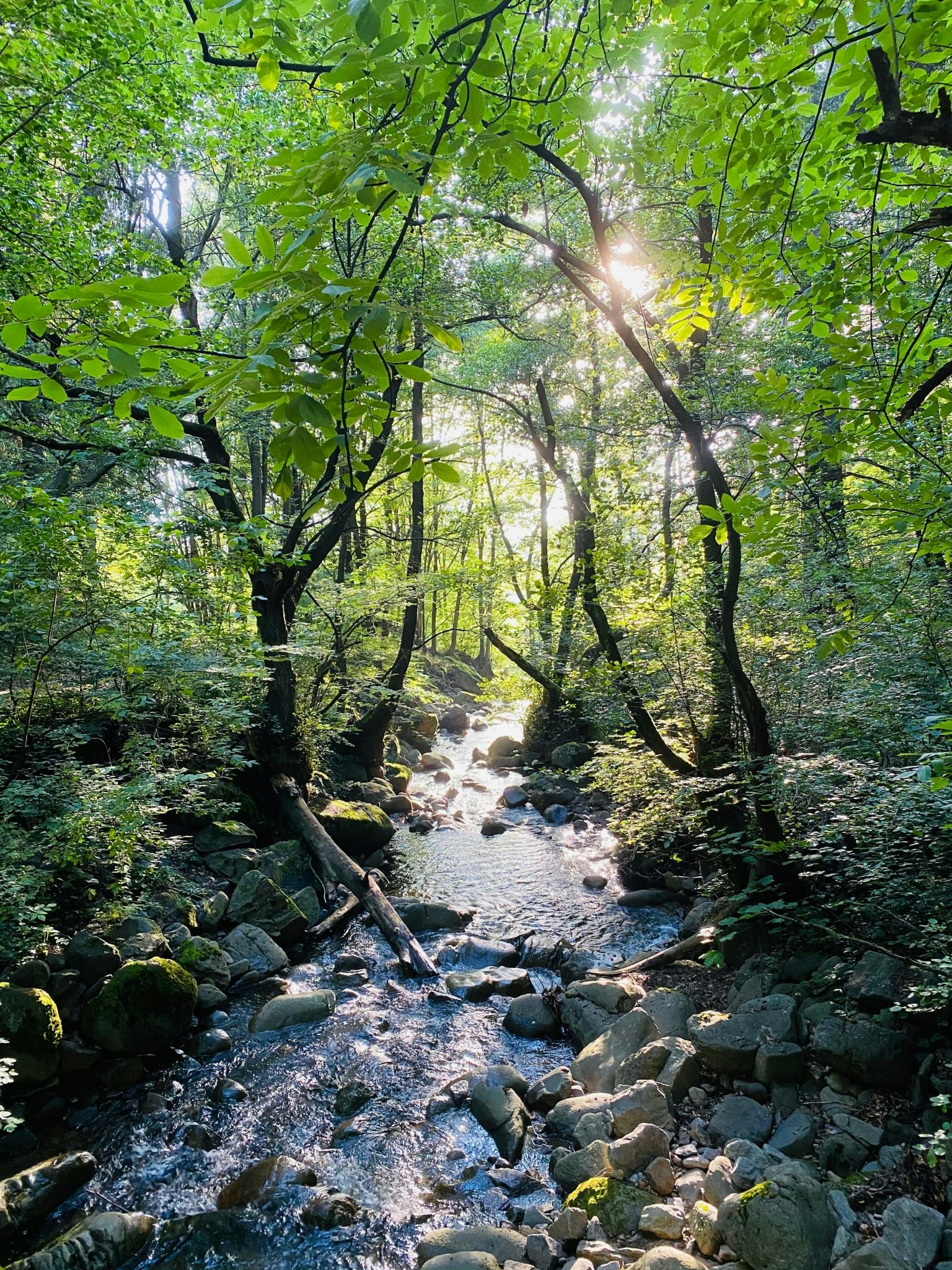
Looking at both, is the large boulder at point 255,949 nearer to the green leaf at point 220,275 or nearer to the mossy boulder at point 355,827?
the mossy boulder at point 355,827

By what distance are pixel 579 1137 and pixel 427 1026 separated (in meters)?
1.96

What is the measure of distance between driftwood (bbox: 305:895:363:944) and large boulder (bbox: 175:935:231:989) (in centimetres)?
119

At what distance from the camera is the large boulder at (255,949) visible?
6.36 metres

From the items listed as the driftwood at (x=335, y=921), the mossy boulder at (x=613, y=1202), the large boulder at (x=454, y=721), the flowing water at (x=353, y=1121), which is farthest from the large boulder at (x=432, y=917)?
the large boulder at (x=454, y=721)

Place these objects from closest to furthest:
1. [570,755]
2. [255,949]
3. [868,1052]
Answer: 1. [868,1052]
2. [255,949]
3. [570,755]

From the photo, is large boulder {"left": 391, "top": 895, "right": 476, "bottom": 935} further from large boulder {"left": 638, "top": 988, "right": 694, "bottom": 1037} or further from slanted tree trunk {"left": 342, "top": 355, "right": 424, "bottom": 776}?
slanted tree trunk {"left": 342, "top": 355, "right": 424, "bottom": 776}

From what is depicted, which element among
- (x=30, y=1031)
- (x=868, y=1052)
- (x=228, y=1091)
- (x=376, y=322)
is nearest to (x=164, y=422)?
(x=376, y=322)

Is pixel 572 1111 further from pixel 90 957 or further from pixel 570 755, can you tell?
pixel 570 755

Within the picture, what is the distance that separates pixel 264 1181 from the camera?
12.9 feet

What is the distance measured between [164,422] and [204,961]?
20.0 ft

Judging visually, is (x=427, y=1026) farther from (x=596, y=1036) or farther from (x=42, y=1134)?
(x=42, y=1134)

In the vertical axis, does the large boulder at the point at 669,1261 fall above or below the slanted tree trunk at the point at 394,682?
below

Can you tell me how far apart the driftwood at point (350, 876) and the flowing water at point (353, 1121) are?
22 cm

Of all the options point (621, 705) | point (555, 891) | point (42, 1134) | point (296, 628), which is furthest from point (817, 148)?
point (296, 628)
